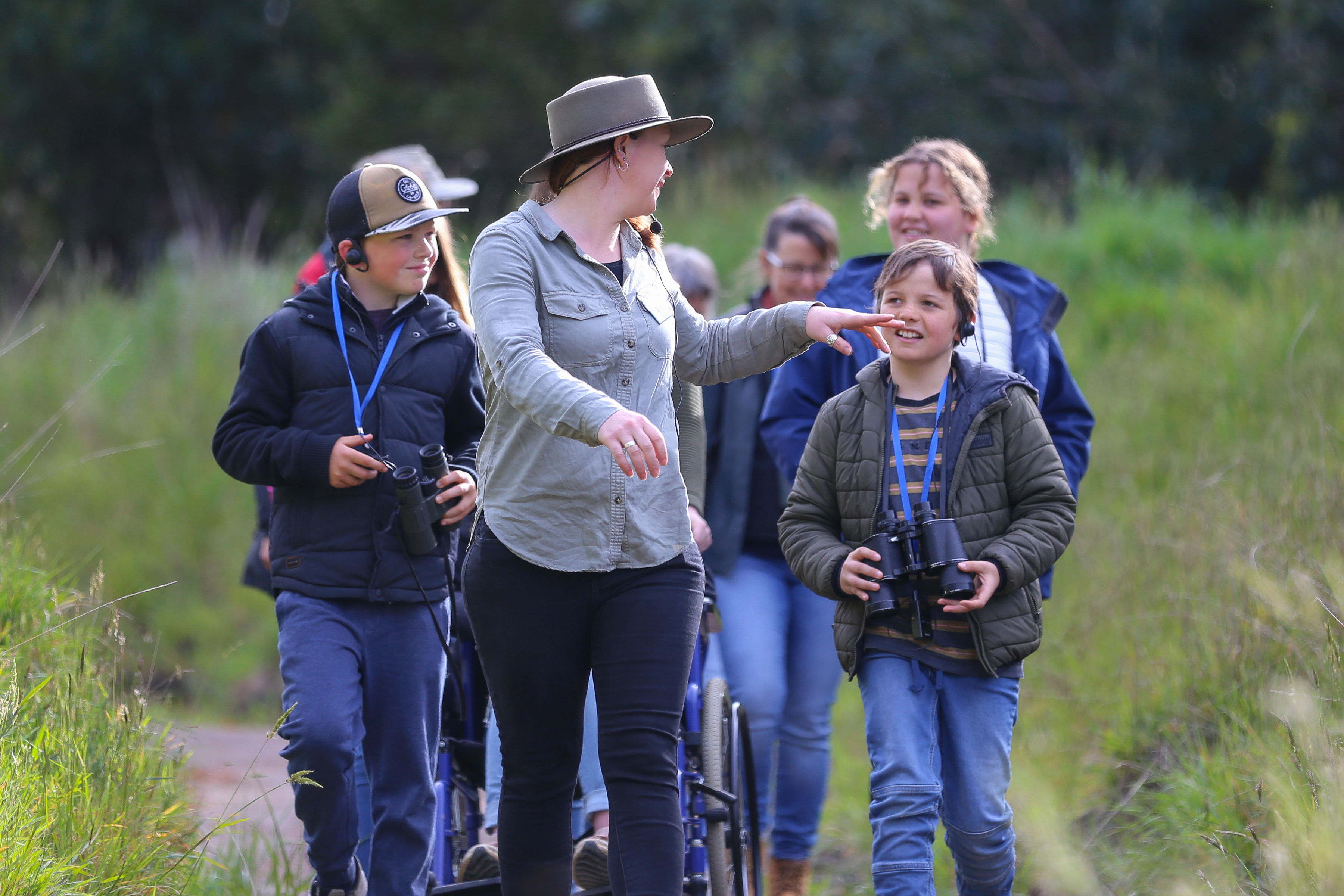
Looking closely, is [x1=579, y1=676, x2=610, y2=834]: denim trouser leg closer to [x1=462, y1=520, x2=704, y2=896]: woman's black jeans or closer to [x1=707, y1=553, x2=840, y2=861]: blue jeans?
[x1=707, y1=553, x2=840, y2=861]: blue jeans

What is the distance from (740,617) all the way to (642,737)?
1.53 meters

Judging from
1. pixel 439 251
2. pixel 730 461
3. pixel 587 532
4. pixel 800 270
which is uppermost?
pixel 439 251

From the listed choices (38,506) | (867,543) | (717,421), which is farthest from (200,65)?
(867,543)

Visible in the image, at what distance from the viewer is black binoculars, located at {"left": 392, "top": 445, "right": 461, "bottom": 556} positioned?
144 inches

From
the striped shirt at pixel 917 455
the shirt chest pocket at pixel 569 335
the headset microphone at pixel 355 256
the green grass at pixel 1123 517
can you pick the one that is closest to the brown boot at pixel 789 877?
the green grass at pixel 1123 517

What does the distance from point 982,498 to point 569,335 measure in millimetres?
1083

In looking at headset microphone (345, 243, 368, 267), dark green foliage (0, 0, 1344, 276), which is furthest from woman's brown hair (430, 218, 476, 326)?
dark green foliage (0, 0, 1344, 276)

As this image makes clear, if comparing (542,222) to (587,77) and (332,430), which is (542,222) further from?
(587,77)

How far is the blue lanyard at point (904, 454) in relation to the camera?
132 inches

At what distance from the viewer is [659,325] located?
10.4 ft

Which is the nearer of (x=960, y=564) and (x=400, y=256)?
(x=960, y=564)

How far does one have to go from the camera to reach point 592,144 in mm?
3119

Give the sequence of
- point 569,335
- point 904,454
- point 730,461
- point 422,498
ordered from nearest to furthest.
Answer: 1. point 569,335
2. point 904,454
3. point 422,498
4. point 730,461

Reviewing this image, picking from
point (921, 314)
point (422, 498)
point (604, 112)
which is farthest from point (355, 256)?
point (921, 314)
